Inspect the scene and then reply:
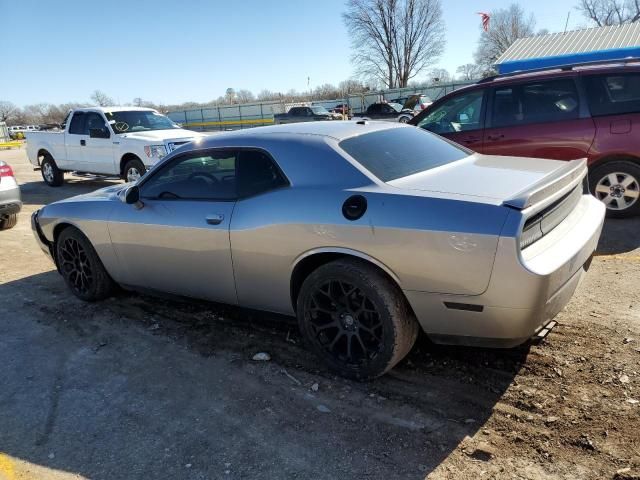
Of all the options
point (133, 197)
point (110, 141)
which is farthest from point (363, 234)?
point (110, 141)

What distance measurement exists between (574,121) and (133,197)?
5.22m

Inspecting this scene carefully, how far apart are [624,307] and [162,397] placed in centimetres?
345

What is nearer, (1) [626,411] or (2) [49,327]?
(1) [626,411]

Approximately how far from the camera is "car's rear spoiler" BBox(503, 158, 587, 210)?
262 centimetres

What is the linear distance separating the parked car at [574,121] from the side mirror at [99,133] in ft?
25.2

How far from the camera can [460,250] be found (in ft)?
8.71

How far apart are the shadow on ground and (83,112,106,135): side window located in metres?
7.96

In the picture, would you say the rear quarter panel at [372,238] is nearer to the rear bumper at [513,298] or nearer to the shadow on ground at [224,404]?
the rear bumper at [513,298]

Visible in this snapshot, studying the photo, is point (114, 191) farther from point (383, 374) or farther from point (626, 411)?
point (626, 411)

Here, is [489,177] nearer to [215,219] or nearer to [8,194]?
[215,219]

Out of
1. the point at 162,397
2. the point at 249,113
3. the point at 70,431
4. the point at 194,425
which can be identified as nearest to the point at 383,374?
the point at 194,425

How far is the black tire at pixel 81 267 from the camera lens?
15.4 feet

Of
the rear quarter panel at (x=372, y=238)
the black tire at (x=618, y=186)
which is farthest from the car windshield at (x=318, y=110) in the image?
the rear quarter panel at (x=372, y=238)

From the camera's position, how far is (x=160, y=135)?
1073cm
